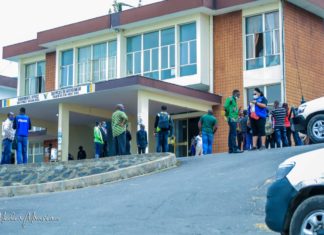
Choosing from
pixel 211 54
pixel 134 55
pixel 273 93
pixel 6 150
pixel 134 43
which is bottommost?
pixel 6 150

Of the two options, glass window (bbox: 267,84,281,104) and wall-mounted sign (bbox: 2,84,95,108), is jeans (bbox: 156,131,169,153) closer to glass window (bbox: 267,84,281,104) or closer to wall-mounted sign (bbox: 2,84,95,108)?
wall-mounted sign (bbox: 2,84,95,108)

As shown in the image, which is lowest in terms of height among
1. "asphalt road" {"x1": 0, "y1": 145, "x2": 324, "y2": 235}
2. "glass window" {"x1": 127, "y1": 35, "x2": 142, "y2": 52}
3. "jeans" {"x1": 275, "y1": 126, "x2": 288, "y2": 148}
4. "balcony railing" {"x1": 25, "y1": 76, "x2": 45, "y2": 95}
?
"asphalt road" {"x1": 0, "y1": 145, "x2": 324, "y2": 235}

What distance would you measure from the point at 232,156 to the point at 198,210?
6.85 m

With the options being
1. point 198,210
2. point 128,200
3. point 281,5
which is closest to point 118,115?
point 128,200

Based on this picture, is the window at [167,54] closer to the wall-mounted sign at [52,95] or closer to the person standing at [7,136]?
the wall-mounted sign at [52,95]

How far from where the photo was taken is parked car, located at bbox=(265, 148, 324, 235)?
23.0ft

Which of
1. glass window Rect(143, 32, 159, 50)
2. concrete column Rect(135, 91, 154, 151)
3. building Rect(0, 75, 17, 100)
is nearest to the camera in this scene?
concrete column Rect(135, 91, 154, 151)

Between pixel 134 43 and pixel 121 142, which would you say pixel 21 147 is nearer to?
pixel 121 142

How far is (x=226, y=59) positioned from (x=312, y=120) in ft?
40.0

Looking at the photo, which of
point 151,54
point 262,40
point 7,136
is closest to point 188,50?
point 151,54

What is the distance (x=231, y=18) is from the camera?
2820 centimetres

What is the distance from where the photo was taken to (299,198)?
23.9 feet

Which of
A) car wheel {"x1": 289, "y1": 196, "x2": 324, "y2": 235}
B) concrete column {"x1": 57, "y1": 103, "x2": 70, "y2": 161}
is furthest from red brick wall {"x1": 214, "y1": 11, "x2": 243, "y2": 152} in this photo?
car wheel {"x1": 289, "y1": 196, "x2": 324, "y2": 235}

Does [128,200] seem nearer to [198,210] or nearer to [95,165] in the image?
[198,210]
